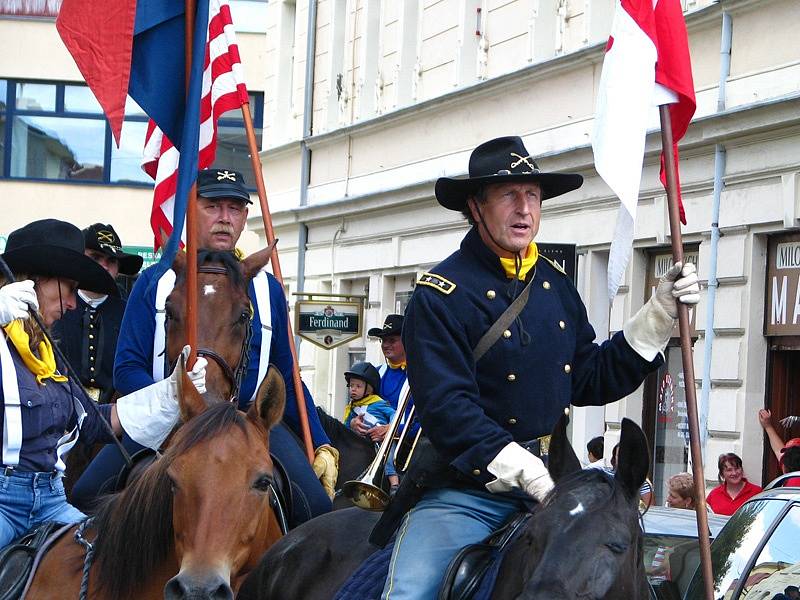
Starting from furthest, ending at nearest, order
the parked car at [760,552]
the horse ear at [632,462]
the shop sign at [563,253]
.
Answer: the shop sign at [563,253] → the parked car at [760,552] → the horse ear at [632,462]

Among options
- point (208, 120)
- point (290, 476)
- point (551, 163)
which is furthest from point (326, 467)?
point (551, 163)

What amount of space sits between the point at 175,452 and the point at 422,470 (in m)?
0.89

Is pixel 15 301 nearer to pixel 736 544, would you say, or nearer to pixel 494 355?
pixel 494 355

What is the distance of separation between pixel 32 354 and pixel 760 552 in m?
3.03

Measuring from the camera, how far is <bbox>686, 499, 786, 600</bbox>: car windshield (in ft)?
21.5

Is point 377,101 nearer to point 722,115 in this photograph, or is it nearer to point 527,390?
point 722,115

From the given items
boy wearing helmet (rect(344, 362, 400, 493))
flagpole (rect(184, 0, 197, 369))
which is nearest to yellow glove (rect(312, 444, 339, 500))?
flagpole (rect(184, 0, 197, 369))

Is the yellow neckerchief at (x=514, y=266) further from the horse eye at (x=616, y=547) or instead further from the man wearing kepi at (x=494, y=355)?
the horse eye at (x=616, y=547)

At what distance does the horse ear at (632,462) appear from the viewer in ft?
15.6

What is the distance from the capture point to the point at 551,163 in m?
18.3

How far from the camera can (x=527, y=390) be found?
5.44 metres

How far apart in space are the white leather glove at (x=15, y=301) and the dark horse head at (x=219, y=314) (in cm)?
96

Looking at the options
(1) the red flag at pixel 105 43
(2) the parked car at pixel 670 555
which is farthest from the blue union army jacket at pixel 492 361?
(1) the red flag at pixel 105 43

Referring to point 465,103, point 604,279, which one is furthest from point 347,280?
point 604,279
